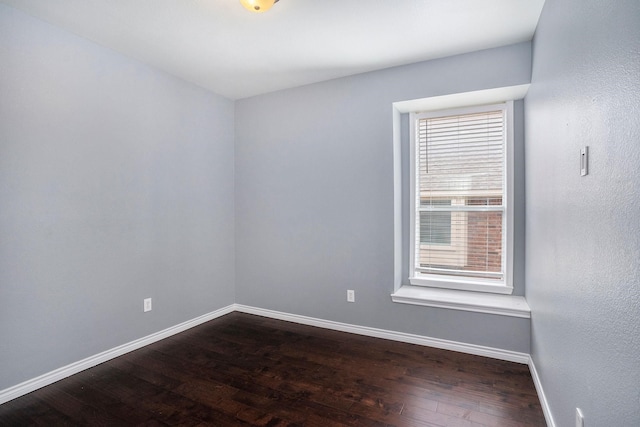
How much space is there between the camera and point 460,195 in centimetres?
309

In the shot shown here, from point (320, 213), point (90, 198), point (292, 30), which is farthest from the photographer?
point (320, 213)

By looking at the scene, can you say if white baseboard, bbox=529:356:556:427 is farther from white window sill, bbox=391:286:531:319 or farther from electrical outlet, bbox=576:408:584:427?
electrical outlet, bbox=576:408:584:427

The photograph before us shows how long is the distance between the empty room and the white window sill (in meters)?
0.02

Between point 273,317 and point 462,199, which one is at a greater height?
point 462,199

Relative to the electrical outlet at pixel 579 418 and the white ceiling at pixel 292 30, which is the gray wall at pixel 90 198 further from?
the electrical outlet at pixel 579 418

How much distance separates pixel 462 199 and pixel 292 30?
2161 mm

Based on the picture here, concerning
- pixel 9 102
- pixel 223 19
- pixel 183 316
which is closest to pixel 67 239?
pixel 9 102

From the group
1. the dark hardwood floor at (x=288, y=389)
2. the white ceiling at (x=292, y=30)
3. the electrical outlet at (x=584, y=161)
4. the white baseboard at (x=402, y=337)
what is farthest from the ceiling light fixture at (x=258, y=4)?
the white baseboard at (x=402, y=337)

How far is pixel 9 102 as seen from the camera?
209 centimetres

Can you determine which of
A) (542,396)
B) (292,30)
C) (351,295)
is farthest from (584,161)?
(351,295)

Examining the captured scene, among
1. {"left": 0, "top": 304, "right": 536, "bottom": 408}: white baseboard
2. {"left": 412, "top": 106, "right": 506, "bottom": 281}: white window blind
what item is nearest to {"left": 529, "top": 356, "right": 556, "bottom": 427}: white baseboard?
{"left": 0, "top": 304, "right": 536, "bottom": 408}: white baseboard

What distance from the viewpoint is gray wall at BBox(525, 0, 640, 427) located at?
0.89m

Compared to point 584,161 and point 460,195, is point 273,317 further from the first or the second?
point 584,161

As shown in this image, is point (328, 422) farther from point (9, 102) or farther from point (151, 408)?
point (9, 102)
